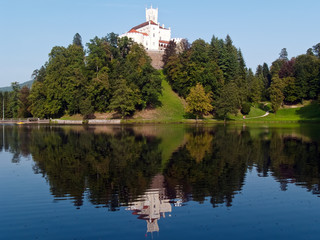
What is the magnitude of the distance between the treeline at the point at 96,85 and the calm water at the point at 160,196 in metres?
49.6

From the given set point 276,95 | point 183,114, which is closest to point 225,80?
point 276,95

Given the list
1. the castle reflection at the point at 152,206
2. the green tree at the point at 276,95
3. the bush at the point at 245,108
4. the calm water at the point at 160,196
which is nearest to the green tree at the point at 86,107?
the bush at the point at 245,108

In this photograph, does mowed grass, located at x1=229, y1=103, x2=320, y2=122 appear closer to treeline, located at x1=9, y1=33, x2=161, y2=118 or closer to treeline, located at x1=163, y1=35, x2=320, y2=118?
treeline, located at x1=163, y1=35, x2=320, y2=118

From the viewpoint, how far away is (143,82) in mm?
77562

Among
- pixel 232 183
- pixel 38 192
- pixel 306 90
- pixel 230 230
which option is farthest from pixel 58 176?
pixel 306 90

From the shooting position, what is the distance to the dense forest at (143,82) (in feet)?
243

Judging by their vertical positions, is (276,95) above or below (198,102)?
above

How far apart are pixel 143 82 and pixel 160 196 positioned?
215 ft

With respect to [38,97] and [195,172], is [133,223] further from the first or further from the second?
[38,97]

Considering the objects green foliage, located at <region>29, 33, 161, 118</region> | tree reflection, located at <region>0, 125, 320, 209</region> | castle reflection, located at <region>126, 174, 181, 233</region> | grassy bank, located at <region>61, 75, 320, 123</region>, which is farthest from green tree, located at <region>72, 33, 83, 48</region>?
castle reflection, located at <region>126, 174, 181, 233</region>

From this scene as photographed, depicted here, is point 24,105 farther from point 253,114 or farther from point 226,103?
point 253,114

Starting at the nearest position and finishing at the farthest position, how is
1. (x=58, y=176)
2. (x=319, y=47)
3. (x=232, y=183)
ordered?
(x=232, y=183) → (x=58, y=176) → (x=319, y=47)

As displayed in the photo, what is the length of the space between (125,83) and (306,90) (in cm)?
5321

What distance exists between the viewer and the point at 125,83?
73.4m
